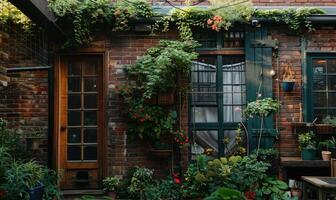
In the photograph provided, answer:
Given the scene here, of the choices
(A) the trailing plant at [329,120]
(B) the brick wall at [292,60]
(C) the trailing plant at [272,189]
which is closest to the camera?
(C) the trailing plant at [272,189]

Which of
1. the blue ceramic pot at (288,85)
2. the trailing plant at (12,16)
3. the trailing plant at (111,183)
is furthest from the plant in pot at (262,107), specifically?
the trailing plant at (12,16)

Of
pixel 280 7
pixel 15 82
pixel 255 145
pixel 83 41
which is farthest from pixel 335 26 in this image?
pixel 15 82

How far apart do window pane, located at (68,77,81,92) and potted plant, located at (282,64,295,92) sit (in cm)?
348

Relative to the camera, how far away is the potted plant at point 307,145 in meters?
6.71

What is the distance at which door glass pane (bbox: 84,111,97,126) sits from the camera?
7301mm

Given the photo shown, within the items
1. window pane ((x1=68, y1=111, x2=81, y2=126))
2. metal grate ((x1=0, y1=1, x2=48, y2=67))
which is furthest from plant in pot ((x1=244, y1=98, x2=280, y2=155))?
metal grate ((x1=0, y1=1, x2=48, y2=67))

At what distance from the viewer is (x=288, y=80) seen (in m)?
7.10

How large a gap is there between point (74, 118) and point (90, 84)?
0.64 metres

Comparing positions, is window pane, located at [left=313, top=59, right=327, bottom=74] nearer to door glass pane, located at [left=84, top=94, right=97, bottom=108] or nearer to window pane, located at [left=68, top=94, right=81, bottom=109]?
door glass pane, located at [left=84, top=94, right=97, bottom=108]

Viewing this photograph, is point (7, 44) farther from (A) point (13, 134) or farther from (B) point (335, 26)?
(B) point (335, 26)

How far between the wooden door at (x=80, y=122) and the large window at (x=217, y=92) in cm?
165

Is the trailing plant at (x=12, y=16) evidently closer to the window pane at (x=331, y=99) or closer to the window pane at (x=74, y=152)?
the window pane at (x=74, y=152)

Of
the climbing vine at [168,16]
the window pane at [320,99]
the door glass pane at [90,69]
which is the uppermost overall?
the climbing vine at [168,16]

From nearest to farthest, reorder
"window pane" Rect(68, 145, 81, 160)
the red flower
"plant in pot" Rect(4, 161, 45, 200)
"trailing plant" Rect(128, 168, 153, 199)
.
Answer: "plant in pot" Rect(4, 161, 45, 200), the red flower, "trailing plant" Rect(128, 168, 153, 199), "window pane" Rect(68, 145, 81, 160)
